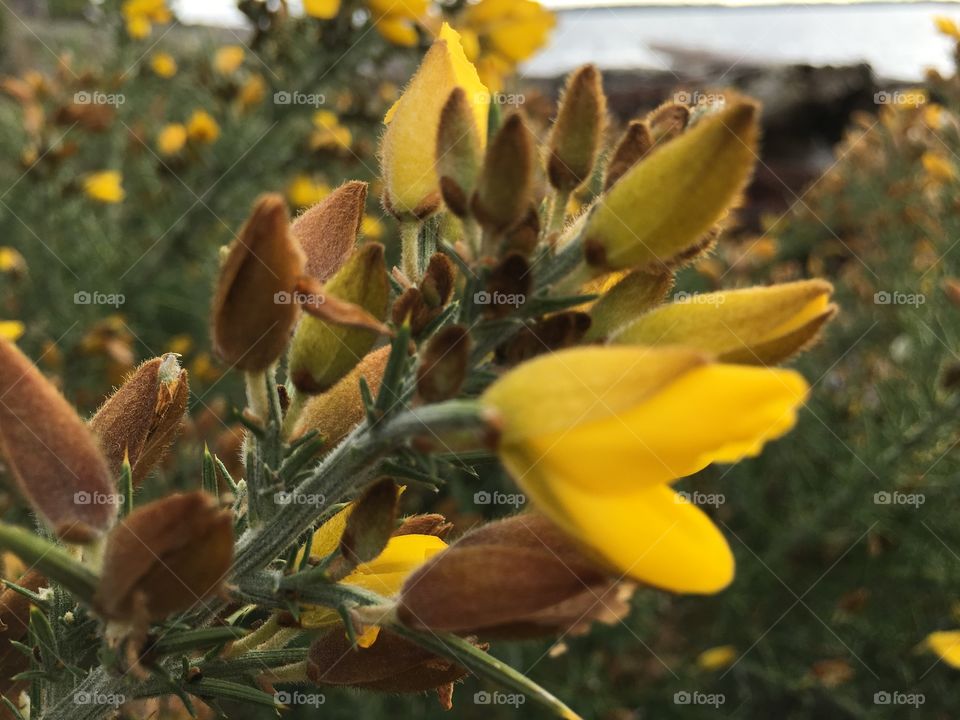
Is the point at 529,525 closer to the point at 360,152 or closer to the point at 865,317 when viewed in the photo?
the point at 360,152

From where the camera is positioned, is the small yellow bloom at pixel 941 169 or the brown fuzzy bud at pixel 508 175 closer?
the brown fuzzy bud at pixel 508 175

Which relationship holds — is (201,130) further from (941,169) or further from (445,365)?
(445,365)

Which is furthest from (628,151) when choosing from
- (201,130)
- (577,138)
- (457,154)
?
(201,130)

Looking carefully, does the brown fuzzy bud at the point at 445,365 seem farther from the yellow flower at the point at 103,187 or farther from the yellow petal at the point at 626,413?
the yellow flower at the point at 103,187

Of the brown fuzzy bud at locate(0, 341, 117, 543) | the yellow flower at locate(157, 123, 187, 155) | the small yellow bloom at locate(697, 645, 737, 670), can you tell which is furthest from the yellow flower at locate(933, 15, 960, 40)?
the brown fuzzy bud at locate(0, 341, 117, 543)

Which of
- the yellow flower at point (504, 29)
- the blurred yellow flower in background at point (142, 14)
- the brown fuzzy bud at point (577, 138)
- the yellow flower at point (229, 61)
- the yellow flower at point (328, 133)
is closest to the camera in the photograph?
the brown fuzzy bud at point (577, 138)

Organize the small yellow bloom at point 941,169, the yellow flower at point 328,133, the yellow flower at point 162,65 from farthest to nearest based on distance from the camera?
the yellow flower at point 162,65 < the yellow flower at point 328,133 < the small yellow bloom at point 941,169

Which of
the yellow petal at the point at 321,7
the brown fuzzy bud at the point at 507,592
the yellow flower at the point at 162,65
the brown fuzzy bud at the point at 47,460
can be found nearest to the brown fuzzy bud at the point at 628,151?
the brown fuzzy bud at the point at 507,592

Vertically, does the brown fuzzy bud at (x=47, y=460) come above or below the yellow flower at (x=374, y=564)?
above
